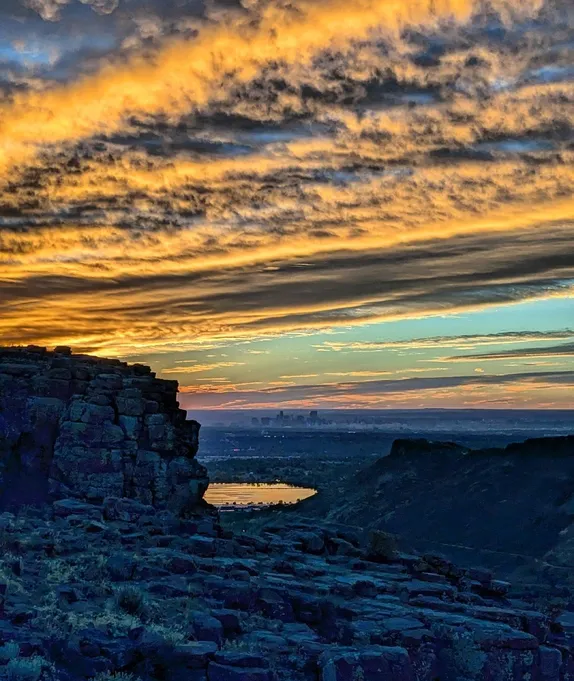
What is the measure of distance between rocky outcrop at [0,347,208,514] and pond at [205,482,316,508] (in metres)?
40.8

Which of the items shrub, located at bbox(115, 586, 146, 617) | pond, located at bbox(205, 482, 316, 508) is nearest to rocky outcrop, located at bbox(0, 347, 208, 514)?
shrub, located at bbox(115, 586, 146, 617)

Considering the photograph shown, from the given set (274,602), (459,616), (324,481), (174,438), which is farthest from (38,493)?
(324,481)

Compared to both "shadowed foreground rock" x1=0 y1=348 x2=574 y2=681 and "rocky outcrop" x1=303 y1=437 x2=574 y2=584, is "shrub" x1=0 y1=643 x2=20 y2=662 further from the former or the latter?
"rocky outcrop" x1=303 y1=437 x2=574 y2=584

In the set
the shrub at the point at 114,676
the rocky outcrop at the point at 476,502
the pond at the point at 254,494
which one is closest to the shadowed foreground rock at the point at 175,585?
the shrub at the point at 114,676

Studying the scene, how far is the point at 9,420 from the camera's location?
3675 centimetres

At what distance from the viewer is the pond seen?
83812 mm

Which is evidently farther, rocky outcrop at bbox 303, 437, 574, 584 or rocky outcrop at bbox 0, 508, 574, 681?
rocky outcrop at bbox 303, 437, 574, 584

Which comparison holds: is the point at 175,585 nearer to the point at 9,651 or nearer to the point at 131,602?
the point at 131,602

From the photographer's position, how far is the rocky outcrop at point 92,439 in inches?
1378

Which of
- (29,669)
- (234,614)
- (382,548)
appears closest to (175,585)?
(234,614)

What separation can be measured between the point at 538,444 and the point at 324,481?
51424 mm

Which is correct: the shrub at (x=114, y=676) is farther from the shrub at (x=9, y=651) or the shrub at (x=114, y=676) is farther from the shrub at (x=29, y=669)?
the shrub at (x=9, y=651)

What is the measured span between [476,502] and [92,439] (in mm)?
29720

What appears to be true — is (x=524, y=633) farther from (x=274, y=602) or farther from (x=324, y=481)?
(x=324, y=481)
